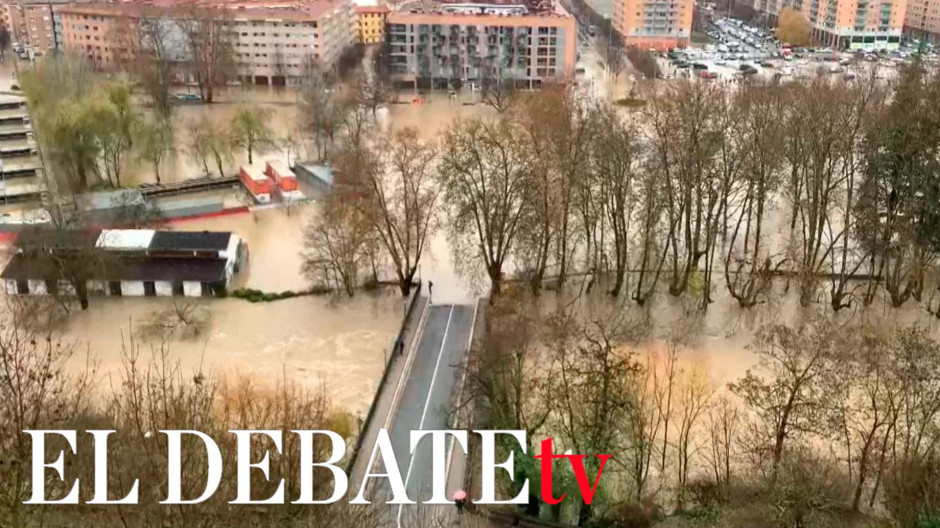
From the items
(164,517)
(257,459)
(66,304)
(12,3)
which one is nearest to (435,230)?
(66,304)

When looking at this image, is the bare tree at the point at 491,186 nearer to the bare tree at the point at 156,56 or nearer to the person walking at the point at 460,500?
the person walking at the point at 460,500

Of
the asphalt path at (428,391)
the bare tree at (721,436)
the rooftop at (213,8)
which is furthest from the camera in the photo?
the rooftop at (213,8)

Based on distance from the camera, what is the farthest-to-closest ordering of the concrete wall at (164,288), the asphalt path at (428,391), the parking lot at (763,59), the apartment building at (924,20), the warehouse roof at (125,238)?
1. the apartment building at (924,20)
2. the parking lot at (763,59)
3. the warehouse roof at (125,238)
4. the concrete wall at (164,288)
5. the asphalt path at (428,391)

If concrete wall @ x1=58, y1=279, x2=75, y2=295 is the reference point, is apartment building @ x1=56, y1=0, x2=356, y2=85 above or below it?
above

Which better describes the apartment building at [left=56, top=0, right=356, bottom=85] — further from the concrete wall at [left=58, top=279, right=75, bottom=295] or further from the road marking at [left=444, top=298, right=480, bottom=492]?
the road marking at [left=444, top=298, right=480, bottom=492]

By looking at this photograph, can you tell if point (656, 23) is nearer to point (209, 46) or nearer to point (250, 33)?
point (250, 33)

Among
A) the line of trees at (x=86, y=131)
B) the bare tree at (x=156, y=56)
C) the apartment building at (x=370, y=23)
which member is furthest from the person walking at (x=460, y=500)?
the apartment building at (x=370, y=23)

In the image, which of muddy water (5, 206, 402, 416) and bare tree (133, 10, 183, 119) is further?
bare tree (133, 10, 183, 119)

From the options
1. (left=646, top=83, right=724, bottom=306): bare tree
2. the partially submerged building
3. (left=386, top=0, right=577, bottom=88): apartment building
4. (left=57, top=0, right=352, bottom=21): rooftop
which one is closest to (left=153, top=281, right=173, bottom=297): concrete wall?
the partially submerged building
